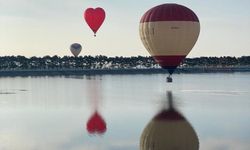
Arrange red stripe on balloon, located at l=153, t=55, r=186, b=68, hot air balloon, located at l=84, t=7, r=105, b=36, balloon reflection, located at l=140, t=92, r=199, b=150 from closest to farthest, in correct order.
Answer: balloon reflection, located at l=140, t=92, r=199, b=150, red stripe on balloon, located at l=153, t=55, r=186, b=68, hot air balloon, located at l=84, t=7, r=105, b=36

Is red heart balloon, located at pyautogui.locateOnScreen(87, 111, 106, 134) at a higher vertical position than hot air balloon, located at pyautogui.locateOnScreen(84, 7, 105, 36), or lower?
lower

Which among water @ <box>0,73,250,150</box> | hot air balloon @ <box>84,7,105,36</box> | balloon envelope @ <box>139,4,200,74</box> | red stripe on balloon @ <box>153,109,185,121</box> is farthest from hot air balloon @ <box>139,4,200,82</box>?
hot air balloon @ <box>84,7,105,36</box>

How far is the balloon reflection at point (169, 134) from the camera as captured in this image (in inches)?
850

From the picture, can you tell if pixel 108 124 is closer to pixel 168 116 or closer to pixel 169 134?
pixel 168 116

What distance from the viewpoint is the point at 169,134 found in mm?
24609

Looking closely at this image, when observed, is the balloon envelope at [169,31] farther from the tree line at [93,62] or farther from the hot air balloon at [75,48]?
the tree line at [93,62]

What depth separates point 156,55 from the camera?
136ft

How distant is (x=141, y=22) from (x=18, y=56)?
130308 millimetres

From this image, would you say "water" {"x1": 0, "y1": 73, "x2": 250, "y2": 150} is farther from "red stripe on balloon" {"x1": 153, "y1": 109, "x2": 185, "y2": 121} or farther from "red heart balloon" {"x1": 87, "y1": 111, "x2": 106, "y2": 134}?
"red stripe on balloon" {"x1": 153, "y1": 109, "x2": 185, "y2": 121}

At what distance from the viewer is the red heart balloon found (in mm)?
26294

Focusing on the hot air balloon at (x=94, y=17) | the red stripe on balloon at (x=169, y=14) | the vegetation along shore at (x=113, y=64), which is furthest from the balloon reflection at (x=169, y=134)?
the vegetation along shore at (x=113, y=64)

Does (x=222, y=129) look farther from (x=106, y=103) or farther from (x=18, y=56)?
(x=18, y=56)

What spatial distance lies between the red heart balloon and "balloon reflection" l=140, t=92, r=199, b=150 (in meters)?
2.32

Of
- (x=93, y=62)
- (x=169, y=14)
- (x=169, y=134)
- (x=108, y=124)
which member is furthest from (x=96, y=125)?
(x=93, y=62)
